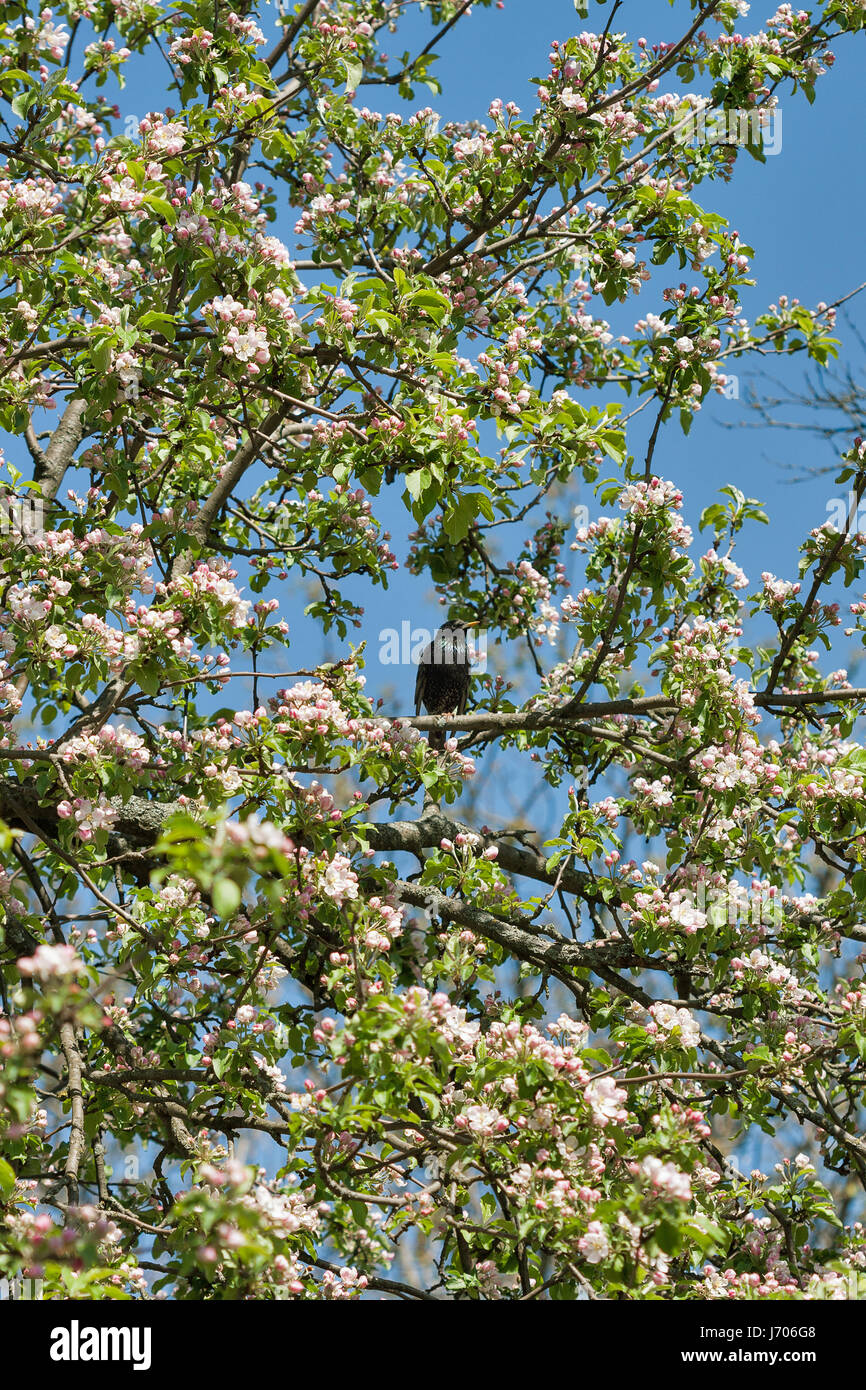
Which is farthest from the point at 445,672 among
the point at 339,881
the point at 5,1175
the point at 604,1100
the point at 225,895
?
the point at 225,895

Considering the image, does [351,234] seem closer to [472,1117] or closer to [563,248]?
[563,248]

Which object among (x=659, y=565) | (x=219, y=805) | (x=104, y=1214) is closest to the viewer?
(x=104, y=1214)

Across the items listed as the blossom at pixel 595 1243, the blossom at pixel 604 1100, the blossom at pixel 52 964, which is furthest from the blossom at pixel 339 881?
the blossom at pixel 52 964

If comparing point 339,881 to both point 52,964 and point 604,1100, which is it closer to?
point 604,1100

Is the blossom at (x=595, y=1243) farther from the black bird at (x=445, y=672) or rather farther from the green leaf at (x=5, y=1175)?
the black bird at (x=445, y=672)

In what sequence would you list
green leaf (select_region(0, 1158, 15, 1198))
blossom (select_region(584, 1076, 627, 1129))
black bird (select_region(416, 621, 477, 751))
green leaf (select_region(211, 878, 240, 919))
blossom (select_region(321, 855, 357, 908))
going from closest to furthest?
1. green leaf (select_region(211, 878, 240, 919))
2. green leaf (select_region(0, 1158, 15, 1198))
3. blossom (select_region(584, 1076, 627, 1129))
4. blossom (select_region(321, 855, 357, 908))
5. black bird (select_region(416, 621, 477, 751))

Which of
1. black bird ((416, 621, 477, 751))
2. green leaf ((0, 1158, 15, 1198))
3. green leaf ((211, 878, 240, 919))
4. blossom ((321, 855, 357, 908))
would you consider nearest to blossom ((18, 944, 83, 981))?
green leaf ((211, 878, 240, 919))

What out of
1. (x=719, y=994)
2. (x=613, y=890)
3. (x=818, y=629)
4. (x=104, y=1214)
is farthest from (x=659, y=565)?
(x=104, y=1214)

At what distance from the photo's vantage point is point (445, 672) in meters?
6.11

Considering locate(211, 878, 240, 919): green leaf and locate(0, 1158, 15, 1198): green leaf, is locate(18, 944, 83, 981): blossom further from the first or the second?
locate(0, 1158, 15, 1198): green leaf

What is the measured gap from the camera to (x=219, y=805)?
393cm

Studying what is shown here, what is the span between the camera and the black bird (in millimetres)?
6016

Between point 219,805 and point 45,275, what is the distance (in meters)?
1.96
